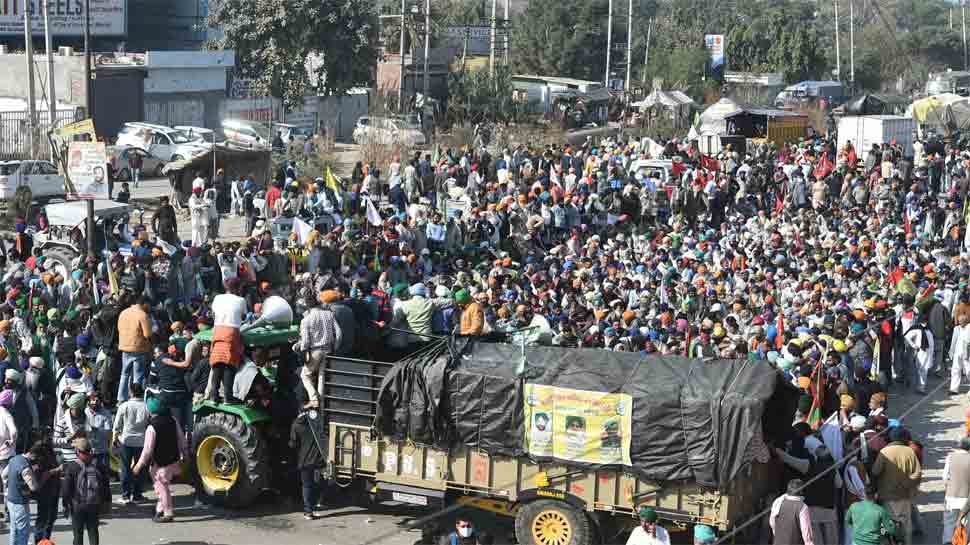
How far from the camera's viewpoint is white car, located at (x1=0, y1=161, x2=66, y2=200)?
30172 millimetres

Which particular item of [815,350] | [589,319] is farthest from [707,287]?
[815,350]

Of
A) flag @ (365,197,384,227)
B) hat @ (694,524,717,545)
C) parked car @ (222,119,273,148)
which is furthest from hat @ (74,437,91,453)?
parked car @ (222,119,273,148)

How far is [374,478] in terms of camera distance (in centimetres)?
1268

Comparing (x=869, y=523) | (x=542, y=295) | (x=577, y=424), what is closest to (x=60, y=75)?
(x=542, y=295)

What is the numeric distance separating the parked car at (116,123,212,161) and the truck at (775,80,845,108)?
29.8 m

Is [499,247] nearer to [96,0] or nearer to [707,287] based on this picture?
[707,287]

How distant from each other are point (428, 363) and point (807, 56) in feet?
224

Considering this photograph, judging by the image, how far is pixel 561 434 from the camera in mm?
11820

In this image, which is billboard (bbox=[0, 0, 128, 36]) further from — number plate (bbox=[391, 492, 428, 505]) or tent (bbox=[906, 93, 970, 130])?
number plate (bbox=[391, 492, 428, 505])

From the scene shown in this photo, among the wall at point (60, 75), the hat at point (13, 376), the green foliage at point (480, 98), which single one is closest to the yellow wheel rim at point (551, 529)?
the hat at point (13, 376)

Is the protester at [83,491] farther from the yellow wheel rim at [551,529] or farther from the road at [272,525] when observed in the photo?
the yellow wheel rim at [551,529]

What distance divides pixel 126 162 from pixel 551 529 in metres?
26.3

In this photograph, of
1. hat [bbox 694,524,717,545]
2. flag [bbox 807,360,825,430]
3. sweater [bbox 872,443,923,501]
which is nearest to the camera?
hat [bbox 694,524,717,545]

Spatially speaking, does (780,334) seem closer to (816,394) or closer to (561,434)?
(816,394)
